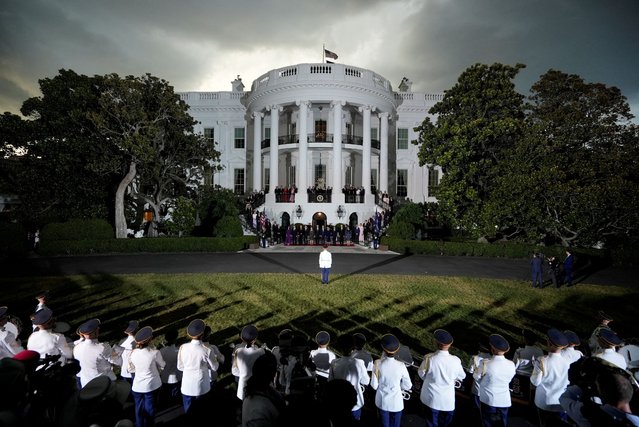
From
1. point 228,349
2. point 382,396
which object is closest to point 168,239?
point 228,349

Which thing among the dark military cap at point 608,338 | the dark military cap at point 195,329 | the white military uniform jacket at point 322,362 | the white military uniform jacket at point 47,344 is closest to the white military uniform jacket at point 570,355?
the dark military cap at point 608,338

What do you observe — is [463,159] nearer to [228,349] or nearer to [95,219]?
[228,349]

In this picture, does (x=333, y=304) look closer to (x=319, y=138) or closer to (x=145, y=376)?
(x=145, y=376)

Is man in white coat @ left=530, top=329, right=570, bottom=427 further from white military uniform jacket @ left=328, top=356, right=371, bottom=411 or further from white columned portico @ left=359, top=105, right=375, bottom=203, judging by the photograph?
white columned portico @ left=359, top=105, right=375, bottom=203

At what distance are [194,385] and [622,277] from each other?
704 inches

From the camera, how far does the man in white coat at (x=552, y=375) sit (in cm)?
382

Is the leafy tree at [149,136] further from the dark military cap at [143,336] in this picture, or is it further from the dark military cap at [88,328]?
the dark military cap at [143,336]

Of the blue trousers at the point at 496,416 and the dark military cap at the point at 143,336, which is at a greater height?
the dark military cap at the point at 143,336

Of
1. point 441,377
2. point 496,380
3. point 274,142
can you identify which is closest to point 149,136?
point 274,142

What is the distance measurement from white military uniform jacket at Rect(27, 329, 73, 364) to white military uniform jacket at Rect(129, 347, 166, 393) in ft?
4.00

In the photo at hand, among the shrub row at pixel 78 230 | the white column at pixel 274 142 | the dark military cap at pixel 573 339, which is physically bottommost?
the dark military cap at pixel 573 339

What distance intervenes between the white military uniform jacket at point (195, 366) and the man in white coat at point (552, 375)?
4026 mm

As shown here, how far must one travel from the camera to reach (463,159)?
1989 cm

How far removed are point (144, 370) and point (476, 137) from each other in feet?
66.2
